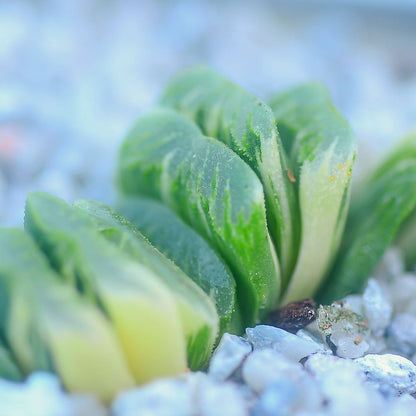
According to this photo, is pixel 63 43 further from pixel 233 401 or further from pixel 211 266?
pixel 233 401

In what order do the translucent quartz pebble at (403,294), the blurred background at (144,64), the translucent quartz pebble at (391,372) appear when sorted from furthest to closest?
the blurred background at (144,64)
the translucent quartz pebble at (403,294)
the translucent quartz pebble at (391,372)

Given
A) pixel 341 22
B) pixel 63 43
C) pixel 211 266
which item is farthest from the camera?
pixel 341 22

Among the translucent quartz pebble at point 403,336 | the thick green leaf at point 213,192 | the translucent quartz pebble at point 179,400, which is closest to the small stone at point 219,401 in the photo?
the translucent quartz pebble at point 179,400

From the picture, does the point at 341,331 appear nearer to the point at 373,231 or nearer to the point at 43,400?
the point at 373,231

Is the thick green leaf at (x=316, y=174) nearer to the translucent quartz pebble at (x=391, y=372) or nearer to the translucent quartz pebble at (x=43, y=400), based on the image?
the translucent quartz pebble at (x=391, y=372)

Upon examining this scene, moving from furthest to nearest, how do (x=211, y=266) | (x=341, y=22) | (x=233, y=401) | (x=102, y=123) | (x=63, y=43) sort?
(x=341, y=22) < (x=63, y=43) < (x=102, y=123) < (x=211, y=266) < (x=233, y=401)

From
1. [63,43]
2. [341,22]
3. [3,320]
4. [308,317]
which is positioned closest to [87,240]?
[3,320]
